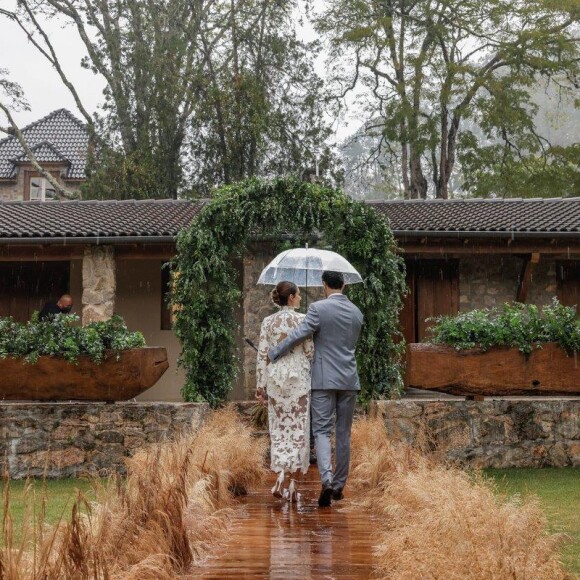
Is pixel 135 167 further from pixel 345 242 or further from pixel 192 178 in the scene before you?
pixel 345 242

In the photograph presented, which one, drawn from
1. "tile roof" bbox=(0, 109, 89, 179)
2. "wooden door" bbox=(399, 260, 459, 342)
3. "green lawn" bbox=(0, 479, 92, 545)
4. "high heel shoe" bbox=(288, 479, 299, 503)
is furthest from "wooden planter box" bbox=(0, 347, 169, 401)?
"tile roof" bbox=(0, 109, 89, 179)

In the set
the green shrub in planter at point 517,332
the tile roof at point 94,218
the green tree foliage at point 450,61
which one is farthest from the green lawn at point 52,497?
the green tree foliage at point 450,61

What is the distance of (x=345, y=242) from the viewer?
40.3 ft

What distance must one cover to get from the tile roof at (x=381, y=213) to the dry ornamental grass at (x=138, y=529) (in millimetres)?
8122

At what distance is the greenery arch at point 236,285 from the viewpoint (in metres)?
11.9

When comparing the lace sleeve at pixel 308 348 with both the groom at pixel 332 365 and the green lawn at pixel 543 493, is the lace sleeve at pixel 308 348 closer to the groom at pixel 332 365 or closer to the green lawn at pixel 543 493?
the groom at pixel 332 365

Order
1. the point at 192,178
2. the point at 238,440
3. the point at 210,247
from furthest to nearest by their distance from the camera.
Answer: the point at 192,178, the point at 210,247, the point at 238,440

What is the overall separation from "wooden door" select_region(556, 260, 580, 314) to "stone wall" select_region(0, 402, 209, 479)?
8.80m

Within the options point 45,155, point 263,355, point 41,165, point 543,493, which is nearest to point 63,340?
point 263,355

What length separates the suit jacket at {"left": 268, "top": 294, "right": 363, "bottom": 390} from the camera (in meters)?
7.32

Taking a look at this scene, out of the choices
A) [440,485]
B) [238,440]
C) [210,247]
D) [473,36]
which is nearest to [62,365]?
[210,247]

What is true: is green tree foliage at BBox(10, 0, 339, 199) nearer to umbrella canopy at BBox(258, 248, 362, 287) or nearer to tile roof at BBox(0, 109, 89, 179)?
tile roof at BBox(0, 109, 89, 179)

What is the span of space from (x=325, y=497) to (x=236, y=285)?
548 cm

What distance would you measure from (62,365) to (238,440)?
325cm
